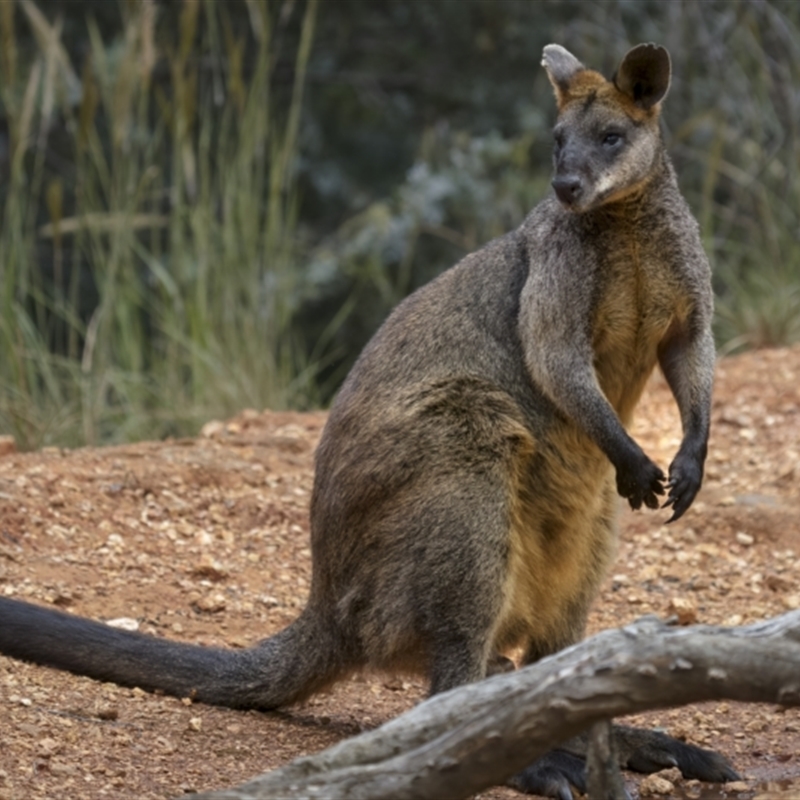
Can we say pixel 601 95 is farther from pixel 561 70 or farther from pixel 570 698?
pixel 570 698

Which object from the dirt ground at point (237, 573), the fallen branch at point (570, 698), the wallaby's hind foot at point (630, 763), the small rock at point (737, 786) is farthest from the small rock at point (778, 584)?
the fallen branch at point (570, 698)

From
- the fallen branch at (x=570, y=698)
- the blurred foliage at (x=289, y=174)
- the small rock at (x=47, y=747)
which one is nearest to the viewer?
the fallen branch at (x=570, y=698)

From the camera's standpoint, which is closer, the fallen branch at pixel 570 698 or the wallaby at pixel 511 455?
the fallen branch at pixel 570 698

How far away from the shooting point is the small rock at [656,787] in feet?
13.9

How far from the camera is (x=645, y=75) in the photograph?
478 centimetres

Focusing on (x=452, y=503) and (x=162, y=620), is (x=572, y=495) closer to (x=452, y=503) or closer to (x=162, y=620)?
(x=452, y=503)

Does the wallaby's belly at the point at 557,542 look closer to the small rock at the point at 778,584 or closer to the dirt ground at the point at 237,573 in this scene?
the dirt ground at the point at 237,573

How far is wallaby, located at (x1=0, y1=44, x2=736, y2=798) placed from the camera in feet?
14.0

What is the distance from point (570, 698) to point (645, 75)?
2.55 metres

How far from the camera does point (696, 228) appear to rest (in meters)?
4.89

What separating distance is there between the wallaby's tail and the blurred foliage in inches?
112

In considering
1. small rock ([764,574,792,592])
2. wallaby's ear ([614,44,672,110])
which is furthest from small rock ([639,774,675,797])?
wallaby's ear ([614,44,672,110])

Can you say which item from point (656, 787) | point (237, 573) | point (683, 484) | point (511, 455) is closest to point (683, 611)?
point (683, 484)

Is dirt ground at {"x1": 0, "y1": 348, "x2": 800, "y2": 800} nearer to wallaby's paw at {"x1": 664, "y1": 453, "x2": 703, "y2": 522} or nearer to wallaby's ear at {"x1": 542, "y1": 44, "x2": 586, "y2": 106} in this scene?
wallaby's paw at {"x1": 664, "y1": 453, "x2": 703, "y2": 522}
